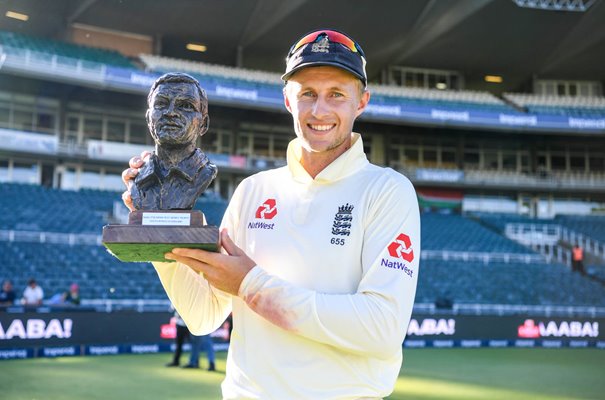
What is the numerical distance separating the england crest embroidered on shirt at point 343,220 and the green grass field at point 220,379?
7.69 m

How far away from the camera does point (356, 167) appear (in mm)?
2287

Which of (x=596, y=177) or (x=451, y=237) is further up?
(x=596, y=177)

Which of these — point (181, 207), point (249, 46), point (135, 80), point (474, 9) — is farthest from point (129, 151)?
point (181, 207)

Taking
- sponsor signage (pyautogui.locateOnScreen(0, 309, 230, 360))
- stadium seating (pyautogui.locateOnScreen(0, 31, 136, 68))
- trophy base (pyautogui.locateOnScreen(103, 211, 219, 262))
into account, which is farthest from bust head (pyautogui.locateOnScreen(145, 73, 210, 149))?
stadium seating (pyautogui.locateOnScreen(0, 31, 136, 68))

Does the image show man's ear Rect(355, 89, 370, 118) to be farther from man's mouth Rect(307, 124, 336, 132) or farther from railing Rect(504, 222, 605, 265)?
railing Rect(504, 222, 605, 265)

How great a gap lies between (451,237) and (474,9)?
10.6 metres

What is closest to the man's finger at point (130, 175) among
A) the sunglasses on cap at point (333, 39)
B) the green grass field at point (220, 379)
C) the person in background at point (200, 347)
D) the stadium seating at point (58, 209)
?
the sunglasses on cap at point (333, 39)

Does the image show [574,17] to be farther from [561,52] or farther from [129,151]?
[129,151]

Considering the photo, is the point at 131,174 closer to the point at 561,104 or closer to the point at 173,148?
the point at 173,148

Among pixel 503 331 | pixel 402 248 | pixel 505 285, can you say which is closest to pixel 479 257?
pixel 505 285

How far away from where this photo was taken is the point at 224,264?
6.79 feet

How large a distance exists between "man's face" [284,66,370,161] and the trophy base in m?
0.47

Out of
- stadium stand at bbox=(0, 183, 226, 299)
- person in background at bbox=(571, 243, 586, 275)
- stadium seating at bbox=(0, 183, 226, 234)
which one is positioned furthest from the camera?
person in background at bbox=(571, 243, 586, 275)

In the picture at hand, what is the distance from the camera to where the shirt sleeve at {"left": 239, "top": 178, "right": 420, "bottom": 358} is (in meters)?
1.97
